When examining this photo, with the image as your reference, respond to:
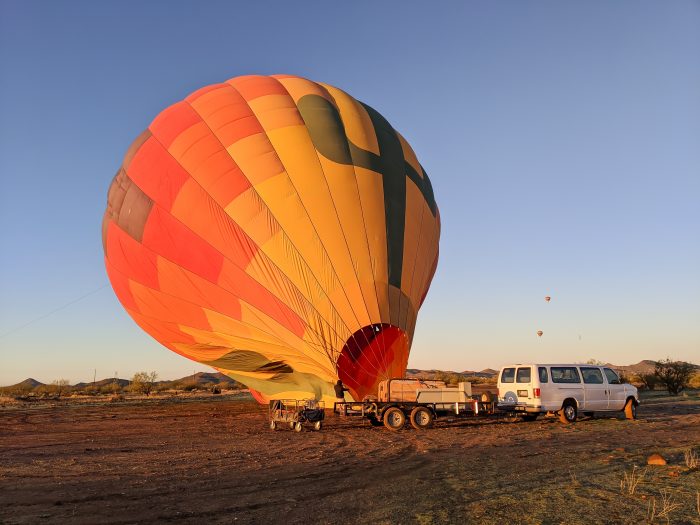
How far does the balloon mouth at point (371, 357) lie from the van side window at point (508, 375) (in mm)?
3513

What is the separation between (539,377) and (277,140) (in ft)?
32.1

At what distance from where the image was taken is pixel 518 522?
17.7 ft

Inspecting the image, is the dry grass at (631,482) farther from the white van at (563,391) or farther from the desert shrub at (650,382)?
the desert shrub at (650,382)

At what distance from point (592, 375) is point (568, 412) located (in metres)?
1.57

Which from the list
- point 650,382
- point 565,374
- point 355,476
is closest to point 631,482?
point 355,476

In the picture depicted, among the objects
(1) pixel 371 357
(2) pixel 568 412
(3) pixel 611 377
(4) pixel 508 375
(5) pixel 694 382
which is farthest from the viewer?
(5) pixel 694 382

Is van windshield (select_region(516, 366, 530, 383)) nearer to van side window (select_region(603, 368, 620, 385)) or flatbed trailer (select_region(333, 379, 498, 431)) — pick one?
flatbed trailer (select_region(333, 379, 498, 431))

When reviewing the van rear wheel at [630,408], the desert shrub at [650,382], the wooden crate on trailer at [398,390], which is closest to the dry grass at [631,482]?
the wooden crate on trailer at [398,390]

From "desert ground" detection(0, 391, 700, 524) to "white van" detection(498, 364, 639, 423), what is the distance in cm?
141

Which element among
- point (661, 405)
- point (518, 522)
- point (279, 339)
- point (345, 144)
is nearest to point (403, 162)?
point (345, 144)

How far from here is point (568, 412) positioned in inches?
633

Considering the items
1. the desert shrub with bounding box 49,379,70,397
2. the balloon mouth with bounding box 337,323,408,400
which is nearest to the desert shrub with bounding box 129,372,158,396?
the desert shrub with bounding box 49,379,70,397

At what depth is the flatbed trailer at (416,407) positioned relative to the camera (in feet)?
47.0

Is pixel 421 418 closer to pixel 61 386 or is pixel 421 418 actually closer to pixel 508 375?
pixel 508 375
